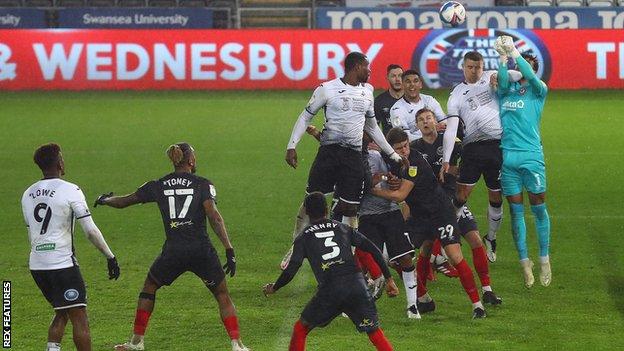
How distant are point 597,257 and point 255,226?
475 cm

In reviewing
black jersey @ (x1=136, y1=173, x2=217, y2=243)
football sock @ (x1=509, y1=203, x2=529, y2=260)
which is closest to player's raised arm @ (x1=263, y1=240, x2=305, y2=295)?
black jersey @ (x1=136, y1=173, x2=217, y2=243)

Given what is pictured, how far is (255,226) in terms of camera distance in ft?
56.0

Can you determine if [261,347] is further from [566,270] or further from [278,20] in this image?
[278,20]

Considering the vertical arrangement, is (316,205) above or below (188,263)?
above

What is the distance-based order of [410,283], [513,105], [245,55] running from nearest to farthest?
1. [410,283]
2. [513,105]
3. [245,55]

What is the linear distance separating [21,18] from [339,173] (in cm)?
2504

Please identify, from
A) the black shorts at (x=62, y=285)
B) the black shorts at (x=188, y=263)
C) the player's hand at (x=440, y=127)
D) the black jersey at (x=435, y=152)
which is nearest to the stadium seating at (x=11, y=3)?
the player's hand at (x=440, y=127)

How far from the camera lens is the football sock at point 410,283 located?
39.5ft

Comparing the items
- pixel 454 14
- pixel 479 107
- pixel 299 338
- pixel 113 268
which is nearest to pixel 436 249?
pixel 479 107

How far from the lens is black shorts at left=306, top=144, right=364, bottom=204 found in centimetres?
1349

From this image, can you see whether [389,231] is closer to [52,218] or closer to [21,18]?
[52,218]

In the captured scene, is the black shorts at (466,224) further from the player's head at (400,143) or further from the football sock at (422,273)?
the player's head at (400,143)

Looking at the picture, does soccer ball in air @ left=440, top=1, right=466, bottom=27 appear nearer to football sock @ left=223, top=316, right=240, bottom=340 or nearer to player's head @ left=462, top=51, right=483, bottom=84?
player's head @ left=462, top=51, right=483, bottom=84

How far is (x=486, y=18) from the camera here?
116 feet
